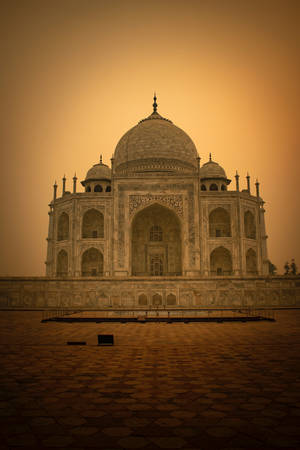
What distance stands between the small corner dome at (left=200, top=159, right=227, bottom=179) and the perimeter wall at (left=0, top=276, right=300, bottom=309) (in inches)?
543

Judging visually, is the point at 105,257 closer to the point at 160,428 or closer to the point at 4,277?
the point at 4,277

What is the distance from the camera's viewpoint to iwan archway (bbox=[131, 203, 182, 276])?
29.7m

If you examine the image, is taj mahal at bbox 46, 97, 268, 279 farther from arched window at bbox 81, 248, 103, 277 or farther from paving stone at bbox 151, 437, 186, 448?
paving stone at bbox 151, 437, 186, 448

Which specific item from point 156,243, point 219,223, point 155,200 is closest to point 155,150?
point 155,200

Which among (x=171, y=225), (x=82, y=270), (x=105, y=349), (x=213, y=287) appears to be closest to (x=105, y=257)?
(x=82, y=270)

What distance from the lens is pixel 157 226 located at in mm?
30562

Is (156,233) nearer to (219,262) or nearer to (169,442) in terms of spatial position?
(219,262)

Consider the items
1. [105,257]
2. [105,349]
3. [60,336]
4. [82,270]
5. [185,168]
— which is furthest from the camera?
[185,168]

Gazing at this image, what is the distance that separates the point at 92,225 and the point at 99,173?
560 centimetres

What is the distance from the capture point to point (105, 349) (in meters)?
6.32

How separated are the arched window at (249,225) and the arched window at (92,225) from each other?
36.1 feet

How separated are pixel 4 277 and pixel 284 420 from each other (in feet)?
68.3

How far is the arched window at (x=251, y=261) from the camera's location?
2912 centimetres

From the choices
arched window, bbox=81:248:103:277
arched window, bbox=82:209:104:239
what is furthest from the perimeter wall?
arched window, bbox=82:209:104:239
